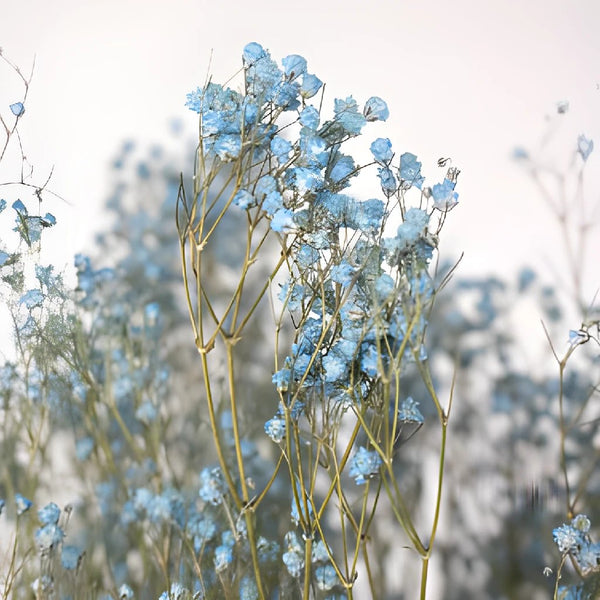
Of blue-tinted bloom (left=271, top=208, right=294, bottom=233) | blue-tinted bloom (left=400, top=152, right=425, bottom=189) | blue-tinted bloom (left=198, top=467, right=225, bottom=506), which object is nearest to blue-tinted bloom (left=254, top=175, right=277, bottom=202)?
blue-tinted bloom (left=271, top=208, right=294, bottom=233)

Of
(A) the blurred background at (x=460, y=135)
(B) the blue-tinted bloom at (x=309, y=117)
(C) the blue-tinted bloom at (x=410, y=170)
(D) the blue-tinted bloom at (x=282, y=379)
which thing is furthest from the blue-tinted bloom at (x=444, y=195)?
(A) the blurred background at (x=460, y=135)

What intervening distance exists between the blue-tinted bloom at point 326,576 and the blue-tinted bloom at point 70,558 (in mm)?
356

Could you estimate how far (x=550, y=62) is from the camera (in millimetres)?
1145

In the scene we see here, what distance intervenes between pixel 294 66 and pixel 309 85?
3 cm

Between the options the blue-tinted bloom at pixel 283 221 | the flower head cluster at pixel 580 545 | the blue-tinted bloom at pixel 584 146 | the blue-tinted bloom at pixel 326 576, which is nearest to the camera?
the blue-tinted bloom at pixel 283 221

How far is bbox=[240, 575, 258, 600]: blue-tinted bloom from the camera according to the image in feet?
3.59

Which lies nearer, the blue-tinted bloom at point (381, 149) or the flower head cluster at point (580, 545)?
the blue-tinted bloom at point (381, 149)

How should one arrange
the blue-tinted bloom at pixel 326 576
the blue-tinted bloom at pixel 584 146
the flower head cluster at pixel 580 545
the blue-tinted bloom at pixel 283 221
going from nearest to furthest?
1. the blue-tinted bloom at pixel 283 221
2. the flower head cluster at pixel 580 545
3. the blue-tinted bloom at pixel 326 576
4. the blue-tinted bloom at pixel 584 146

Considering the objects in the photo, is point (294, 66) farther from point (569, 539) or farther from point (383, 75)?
point (569, 539)

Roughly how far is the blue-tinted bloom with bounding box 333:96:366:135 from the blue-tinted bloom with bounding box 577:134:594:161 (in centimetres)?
50

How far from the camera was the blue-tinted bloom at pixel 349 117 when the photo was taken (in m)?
0.80

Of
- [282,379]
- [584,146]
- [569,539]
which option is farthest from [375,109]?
[569,539]

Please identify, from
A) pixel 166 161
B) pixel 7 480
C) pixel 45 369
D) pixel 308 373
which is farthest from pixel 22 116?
pixel 308 373

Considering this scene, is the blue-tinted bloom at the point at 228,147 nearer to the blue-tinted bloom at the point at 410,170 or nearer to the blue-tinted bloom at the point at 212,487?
the blue-tinted bloom at the point at 410,170
